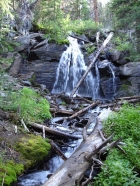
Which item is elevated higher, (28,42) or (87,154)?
(28,42)

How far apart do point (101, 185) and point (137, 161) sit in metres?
1.00

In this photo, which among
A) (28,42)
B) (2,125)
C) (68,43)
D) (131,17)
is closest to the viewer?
(2,125)

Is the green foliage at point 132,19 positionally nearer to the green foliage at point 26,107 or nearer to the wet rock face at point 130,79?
the wet rock face at point 130,79

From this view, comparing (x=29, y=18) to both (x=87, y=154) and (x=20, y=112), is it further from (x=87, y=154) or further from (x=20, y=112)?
(x=87, y=154)

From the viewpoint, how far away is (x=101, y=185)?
147 inches

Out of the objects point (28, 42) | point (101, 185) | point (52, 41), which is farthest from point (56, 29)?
point (101, 185)

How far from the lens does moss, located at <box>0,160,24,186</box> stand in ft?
14.8

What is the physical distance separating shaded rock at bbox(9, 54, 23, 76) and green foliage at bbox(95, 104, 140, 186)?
10.5 metres

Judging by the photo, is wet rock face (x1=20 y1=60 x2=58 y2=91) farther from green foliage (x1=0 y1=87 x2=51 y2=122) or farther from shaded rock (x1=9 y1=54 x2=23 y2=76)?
green foliage (x1=0 y1=87 x2=51 y2=122)

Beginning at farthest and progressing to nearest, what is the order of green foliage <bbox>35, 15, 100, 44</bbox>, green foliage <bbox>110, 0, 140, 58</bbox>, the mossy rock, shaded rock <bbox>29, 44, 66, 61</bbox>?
green foliage <bbox>35, 15, 100, 44</bbox>
shaded rock <bbox>29, 44, 66, 61</bbox>
green foliage <bbox>110, 0, 140, 58</bbox>
the mossy rock

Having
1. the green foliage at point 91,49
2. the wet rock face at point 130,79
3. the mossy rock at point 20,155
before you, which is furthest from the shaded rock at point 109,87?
the mossy rock at point 20,155

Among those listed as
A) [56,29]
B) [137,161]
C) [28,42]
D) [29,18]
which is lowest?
[137,161]

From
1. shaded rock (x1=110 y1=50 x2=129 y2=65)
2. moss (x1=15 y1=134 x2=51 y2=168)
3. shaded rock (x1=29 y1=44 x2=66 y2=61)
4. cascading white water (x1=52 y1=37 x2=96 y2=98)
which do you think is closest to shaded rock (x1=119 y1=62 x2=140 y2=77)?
shaded rock (x1=110 y1=50 x2=129 y2=65)

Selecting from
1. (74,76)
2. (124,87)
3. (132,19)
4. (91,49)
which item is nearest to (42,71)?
(74,76)
